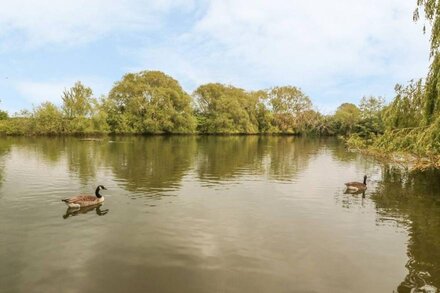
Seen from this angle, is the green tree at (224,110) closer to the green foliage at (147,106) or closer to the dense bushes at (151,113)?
the dense bushes at (151,113)

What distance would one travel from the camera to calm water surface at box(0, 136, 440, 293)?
10977 millimetres

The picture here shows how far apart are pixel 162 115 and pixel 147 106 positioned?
5028mm

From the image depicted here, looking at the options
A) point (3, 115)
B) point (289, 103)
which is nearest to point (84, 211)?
point (3, 115)

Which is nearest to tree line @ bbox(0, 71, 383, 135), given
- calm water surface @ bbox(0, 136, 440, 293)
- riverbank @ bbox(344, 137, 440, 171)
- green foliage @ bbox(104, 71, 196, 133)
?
green foliage @ bbox(104, 71, 196, 133)

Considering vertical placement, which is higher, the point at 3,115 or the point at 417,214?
the point at 3,115

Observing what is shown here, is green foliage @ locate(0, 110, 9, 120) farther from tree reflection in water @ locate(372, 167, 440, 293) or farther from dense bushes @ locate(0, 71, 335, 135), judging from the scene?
tree reflection in water @ locate(372, 167, 440, 293)

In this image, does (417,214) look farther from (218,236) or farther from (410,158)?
(410,158)

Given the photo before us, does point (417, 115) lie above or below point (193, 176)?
above

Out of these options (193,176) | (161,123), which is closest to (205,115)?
(161,123)

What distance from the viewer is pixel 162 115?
10050cm

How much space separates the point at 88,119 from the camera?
9588 cm

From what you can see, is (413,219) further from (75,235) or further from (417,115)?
(75,235)

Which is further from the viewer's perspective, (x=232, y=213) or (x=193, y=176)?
(x=193, y=176)

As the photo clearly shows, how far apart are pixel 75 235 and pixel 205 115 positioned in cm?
10789
